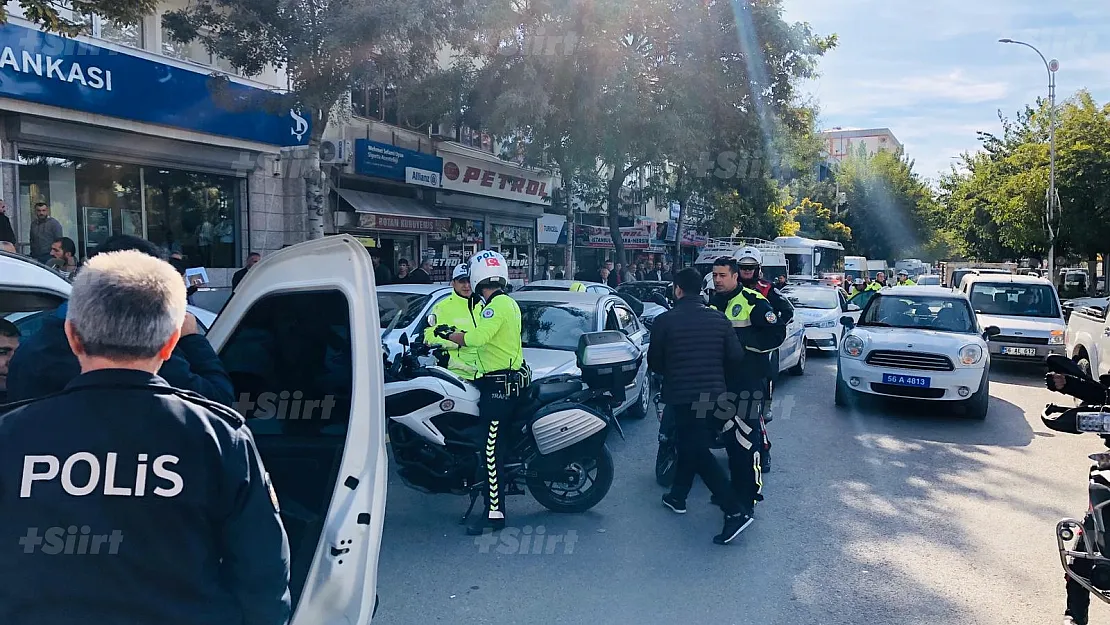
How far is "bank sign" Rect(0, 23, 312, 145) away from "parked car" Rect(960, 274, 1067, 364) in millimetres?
12107

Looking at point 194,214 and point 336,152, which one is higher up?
point 336,152

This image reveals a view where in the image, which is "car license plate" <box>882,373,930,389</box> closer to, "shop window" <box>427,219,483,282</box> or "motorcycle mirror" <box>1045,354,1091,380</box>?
"motorcycle mirror" <box>1045,354,1091,380</box>

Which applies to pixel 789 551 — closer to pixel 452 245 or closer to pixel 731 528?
pixel 731 528

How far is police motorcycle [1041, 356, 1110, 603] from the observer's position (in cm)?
342

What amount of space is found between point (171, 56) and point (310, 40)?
131 inches

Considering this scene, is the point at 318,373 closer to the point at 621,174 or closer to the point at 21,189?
the point at 21,189

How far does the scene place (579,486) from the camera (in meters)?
5.72

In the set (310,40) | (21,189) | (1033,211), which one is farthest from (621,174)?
(1033,211)

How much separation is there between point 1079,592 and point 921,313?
23.8 feet

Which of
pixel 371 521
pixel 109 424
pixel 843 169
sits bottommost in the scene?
pixel 371 521

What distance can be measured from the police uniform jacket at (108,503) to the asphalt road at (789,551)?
102 inches

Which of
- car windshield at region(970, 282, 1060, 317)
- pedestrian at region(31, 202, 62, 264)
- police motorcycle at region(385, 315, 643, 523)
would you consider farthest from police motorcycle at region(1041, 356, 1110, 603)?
pedestrian at region(31, 202, 62, 264)

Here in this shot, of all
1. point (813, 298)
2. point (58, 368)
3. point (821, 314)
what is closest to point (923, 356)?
point (821, 314)

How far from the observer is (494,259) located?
5664 millimetres
